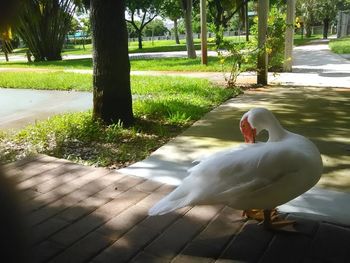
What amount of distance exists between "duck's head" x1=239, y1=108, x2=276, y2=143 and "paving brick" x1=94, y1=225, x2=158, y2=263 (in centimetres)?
112

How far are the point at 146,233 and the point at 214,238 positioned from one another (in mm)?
522

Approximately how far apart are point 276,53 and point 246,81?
1792mm

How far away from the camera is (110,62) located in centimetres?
630

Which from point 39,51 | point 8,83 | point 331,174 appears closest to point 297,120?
point 331,174

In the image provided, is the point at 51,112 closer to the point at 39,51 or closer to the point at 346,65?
the point at 346,65

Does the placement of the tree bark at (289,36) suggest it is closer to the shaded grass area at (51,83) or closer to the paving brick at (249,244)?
the shaded grass area at (51,83)

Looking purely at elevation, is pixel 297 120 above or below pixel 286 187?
below

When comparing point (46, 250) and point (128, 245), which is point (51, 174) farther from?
point (128, 245)

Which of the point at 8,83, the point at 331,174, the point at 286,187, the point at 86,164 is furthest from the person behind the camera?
the point at 8,83

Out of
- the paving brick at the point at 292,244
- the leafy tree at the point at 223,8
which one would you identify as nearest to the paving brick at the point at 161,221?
the paving brick at the point at 292,244

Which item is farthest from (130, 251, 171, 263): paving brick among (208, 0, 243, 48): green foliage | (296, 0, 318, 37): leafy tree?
(296, 0, 318, 37): leafy tree

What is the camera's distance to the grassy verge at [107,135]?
5203 millimetres

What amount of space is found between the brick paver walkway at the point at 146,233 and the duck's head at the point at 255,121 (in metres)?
0.70

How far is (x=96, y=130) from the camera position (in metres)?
6.11
